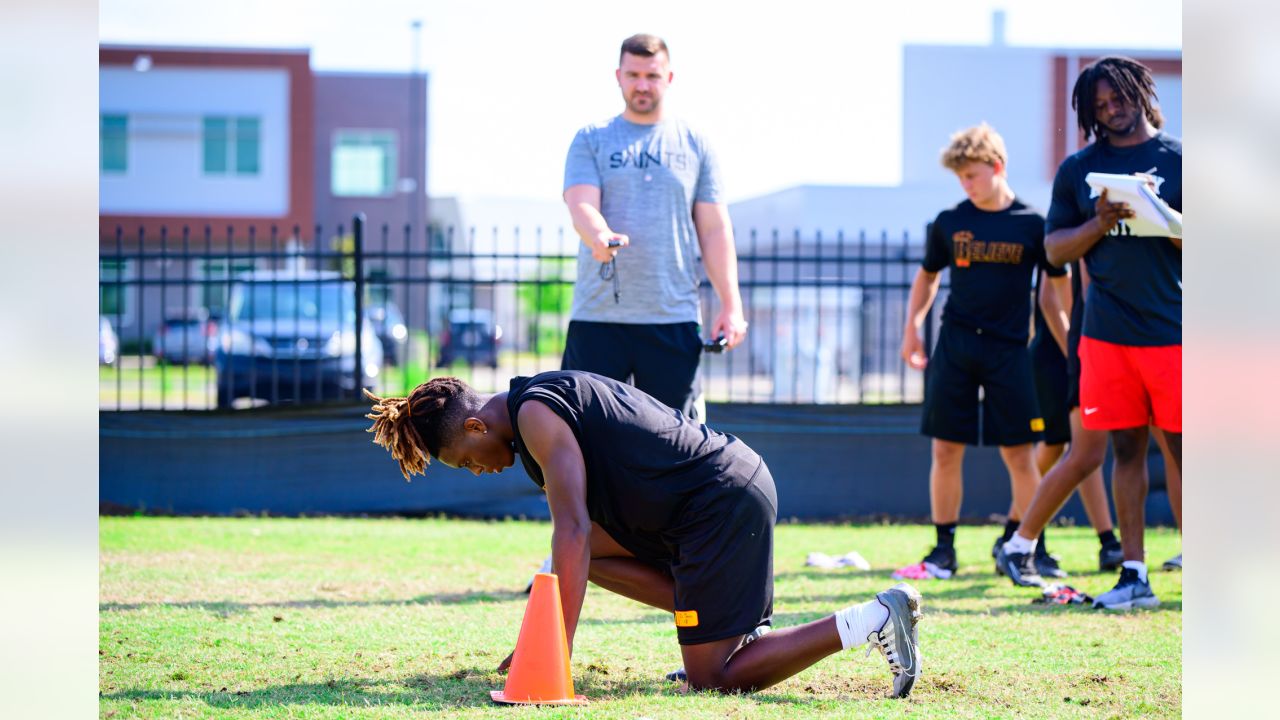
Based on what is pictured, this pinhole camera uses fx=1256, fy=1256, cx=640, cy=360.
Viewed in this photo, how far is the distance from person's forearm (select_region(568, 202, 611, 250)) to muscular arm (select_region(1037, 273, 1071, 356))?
2.77 m

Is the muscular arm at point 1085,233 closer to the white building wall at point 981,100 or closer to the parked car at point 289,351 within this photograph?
the parked car at point 289,351

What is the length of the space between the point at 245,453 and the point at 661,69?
5305mm

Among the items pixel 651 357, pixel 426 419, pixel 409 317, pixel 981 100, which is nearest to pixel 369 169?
pixel 981 100

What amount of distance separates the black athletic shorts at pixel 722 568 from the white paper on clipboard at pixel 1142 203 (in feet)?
7.85

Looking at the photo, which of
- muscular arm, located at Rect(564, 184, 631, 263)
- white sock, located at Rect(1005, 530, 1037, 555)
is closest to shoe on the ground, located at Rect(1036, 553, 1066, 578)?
white sock, located at Rect(1005, 530, 1037, 555)

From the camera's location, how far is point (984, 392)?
21.5ft

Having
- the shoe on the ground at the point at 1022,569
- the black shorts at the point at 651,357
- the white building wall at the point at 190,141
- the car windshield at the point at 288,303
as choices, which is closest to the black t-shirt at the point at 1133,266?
the shoe on the ground at the point at 1022,569

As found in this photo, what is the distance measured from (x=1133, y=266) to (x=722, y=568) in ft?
8.78

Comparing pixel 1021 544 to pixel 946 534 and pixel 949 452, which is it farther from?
pixel 949 452

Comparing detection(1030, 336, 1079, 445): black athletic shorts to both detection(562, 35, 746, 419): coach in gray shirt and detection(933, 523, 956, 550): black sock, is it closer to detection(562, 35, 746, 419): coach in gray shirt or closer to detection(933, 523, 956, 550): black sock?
detection(933, 523, 956, 550): black sock

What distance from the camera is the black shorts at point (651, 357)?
5293 mm

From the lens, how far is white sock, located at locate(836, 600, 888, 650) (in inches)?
148
